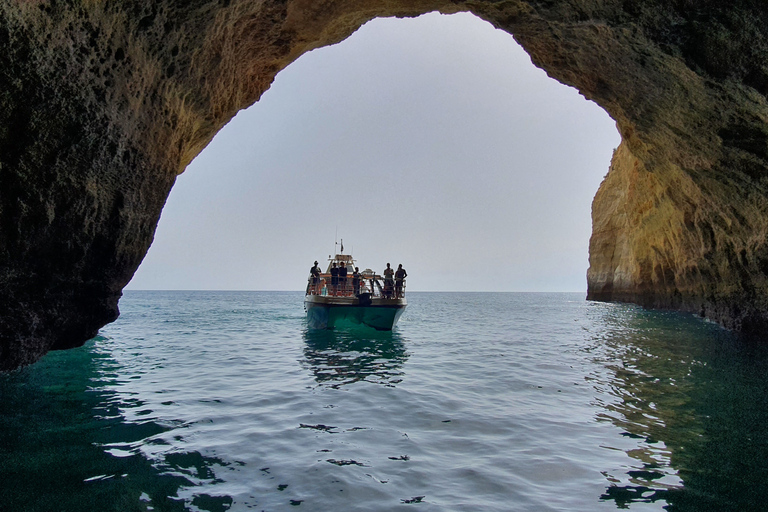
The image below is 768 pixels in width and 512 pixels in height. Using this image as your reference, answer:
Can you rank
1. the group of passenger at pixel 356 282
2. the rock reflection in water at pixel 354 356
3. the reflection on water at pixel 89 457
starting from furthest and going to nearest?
the group of passenger at pixel 356 282 < the rock reflection in water at pixel 354 356 < the reflection on water at pixel 89 457

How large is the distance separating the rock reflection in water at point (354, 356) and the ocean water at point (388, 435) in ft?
0.45

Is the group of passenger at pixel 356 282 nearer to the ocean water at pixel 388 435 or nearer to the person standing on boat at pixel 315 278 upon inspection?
the person standing on boat at pixel 315 278

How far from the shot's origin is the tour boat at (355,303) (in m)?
17.6

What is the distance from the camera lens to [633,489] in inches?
166

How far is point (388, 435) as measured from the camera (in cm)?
575

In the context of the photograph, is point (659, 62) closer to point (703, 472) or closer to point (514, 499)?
point (703, 472)

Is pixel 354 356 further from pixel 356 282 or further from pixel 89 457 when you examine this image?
pixel 89 457

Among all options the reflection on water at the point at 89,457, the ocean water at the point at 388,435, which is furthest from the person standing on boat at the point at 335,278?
the reflection on water at the point at 89,457

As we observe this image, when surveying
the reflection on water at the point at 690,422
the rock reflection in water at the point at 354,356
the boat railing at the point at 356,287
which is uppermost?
the boat railing at the point at 356,287

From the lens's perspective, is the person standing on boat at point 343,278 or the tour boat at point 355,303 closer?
the tour boat at point 355,303

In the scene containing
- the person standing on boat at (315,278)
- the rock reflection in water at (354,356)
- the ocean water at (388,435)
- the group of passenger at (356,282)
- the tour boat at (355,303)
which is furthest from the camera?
the person standing on boat at (315,278)

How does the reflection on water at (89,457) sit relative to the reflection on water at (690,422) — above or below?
below

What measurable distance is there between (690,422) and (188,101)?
1029 cm

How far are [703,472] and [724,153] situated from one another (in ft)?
29.0
